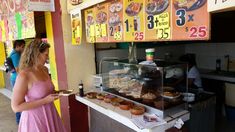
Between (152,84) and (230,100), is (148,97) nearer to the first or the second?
(152,84)

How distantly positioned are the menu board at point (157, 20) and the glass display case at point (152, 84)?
1.09 ft

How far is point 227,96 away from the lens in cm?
373

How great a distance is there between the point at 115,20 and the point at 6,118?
11.8 ft

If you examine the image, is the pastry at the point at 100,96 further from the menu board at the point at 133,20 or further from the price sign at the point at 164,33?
the price sign at the point at 164,33

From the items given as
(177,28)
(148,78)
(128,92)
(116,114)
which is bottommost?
(116,114)

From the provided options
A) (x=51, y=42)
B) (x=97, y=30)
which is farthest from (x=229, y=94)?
(x=51, y=42)

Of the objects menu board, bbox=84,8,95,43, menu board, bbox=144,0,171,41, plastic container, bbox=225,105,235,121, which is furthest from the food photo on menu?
plastic container, bbox=225,105,235,121

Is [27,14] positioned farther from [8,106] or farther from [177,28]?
[8,106]

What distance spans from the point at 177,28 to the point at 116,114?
3.02 feet

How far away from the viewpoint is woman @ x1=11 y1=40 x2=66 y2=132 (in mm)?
1727

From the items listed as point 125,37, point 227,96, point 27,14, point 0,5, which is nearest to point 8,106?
point 0,5

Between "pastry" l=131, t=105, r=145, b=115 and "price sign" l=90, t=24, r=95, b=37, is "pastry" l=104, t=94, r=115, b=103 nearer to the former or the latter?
"pastry" l=131, t=105, r=145, b=115

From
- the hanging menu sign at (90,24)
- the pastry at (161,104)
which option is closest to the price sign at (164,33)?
the pastry at (161,104)

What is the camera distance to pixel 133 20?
1.68 m
